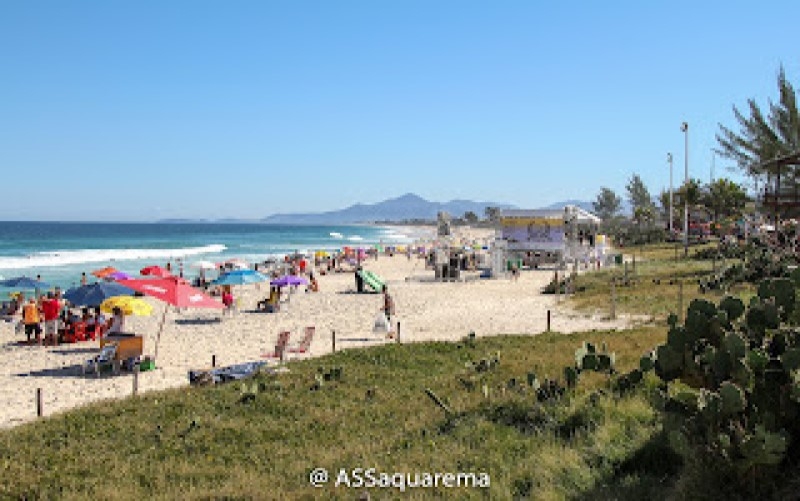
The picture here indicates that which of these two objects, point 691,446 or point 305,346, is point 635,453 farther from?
point 305,346

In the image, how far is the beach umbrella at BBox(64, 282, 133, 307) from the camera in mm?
16719

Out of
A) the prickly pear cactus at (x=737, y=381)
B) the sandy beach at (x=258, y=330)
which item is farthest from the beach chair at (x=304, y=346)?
the prickly pear cactus at (x=737, y=381)

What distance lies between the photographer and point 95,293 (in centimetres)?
1689

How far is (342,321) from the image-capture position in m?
20.7

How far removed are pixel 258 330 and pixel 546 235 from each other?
2311cm

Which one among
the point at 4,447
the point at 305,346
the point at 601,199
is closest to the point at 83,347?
the point at 305,346

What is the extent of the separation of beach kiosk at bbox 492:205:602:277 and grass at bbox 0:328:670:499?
27.3 metres

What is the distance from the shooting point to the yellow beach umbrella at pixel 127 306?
16.2 m

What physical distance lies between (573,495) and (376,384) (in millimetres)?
5297

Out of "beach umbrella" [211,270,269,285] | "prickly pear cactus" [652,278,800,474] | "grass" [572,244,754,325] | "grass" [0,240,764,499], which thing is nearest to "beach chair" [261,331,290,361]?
"grass" [0,240,764,499]

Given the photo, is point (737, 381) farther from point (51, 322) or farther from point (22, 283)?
point (22, 283)

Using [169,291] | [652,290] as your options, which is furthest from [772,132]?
[169,291]

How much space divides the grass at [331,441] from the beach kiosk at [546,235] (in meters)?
27.3

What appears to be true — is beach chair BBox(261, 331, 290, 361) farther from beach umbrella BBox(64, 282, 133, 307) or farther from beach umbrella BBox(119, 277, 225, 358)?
beach umbrella BBox(64, 282, 133, 307)
